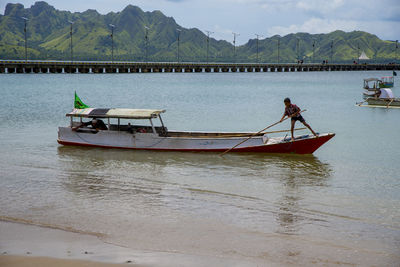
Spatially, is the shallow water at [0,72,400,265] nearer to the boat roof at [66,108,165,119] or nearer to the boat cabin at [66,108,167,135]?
the boat cabin at [66,108,167,135]

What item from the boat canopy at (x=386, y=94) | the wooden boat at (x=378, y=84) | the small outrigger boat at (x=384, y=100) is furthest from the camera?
the wooden boat at (x=378, y=84)

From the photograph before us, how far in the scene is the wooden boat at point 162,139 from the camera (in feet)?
67.3

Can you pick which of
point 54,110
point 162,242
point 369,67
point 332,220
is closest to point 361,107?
point 54,110

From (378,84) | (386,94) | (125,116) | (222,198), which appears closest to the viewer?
(222,198)

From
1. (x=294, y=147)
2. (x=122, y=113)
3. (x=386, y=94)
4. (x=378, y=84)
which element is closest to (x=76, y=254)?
(x=122, y=113)

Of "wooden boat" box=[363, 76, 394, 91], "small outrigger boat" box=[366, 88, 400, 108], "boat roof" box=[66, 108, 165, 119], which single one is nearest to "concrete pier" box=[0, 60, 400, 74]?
"wooden boat" box=[363, 76, 394, 91]

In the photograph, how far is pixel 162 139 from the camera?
2125 cm

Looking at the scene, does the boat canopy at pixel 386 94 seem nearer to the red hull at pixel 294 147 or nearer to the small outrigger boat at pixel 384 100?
the small outrigger boat at pixel 384 100

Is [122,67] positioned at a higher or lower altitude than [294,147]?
higher

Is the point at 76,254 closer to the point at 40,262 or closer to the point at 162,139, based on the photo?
the point at 40,262

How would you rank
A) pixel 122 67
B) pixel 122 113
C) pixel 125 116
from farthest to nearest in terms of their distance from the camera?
pixel 122 67 < pixel 122 113 < pixel 125 116

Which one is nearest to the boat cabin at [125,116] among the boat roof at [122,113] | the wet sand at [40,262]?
the boat roof at [122,113]

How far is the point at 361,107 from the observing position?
4791 cm

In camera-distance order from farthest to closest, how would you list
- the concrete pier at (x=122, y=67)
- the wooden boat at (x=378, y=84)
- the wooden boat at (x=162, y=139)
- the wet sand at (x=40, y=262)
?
the concrete pier at (x=122, y=67) → the wooden boat at (x=378, y=84) → the wooden boat at (x=162, y=139) → the wet sand at (x=40, y=262)
